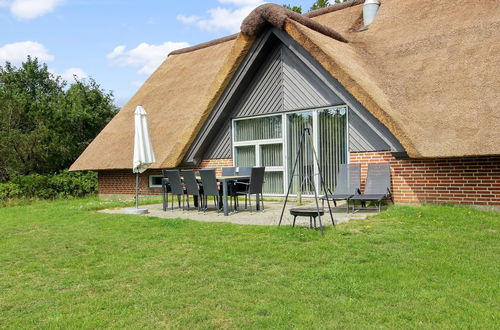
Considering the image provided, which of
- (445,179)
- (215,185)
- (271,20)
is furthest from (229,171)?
(445,179)

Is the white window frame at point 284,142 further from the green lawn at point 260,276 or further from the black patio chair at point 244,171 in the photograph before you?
the green lawn at point 260,276

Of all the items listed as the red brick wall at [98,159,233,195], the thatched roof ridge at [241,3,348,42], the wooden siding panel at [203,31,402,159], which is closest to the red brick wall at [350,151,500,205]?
the wooden siding panel at [203,31,402,159]

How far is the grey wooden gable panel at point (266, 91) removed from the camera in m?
11.1

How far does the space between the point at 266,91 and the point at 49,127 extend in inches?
522

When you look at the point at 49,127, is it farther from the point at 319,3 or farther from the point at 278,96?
the point at 319,3

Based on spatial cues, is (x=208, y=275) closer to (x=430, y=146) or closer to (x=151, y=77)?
(x=430, y=146)

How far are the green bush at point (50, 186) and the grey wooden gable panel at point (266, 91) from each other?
936 centimetres

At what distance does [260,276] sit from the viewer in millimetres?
4375

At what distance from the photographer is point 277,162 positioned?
1135 cm

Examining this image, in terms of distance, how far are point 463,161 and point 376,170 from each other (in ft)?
5.43

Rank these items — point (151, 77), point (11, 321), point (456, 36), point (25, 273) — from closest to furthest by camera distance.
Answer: point (11, 321) → point (25, 273) → point (456, 36) → point (151, 77)

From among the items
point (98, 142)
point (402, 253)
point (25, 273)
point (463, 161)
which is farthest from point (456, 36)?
point (98, 142)

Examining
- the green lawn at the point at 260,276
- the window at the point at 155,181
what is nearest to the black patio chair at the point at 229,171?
the green lawn at the point at 260,276

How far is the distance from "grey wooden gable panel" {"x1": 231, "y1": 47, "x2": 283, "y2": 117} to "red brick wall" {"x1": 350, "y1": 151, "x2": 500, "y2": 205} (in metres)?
3.04
